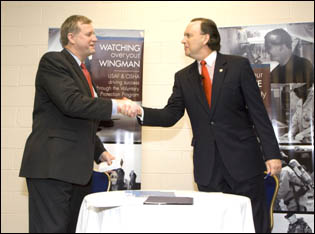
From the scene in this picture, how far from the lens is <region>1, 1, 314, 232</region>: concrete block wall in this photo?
386 cm

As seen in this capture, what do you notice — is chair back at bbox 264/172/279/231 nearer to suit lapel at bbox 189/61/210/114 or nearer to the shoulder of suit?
suit lapel at bbox 189/61/210/114

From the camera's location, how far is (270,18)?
383 cm

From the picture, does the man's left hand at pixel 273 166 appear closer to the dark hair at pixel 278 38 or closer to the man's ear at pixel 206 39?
the man's ear at pixel 206 39

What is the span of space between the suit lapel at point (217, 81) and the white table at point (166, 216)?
85 centimetres

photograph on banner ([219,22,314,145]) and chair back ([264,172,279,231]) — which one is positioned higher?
photograph on banner ([219,22,314,145])

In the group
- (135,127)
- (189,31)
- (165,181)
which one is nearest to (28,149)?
(189,31)

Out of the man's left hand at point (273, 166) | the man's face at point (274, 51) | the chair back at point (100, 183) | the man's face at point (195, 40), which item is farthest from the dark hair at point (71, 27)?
the man's face at point (274, 51)

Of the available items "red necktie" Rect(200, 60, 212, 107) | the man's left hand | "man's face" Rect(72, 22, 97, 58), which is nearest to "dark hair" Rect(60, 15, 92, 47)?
"man's face" Rect(72, 22, 97, 58)

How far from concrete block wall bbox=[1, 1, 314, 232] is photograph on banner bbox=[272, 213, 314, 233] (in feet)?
2.87

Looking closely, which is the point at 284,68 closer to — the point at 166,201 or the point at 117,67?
the point at 117,67

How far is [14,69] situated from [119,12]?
1.24 metres

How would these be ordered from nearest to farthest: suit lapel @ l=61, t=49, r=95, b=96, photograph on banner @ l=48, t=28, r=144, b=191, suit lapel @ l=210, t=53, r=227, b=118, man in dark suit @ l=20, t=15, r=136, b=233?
man in dark suit @ l=20, t=15, r=136, b=233 < suit lapel @ l=61, t=49, r=95, b=96 < suit lapel @ l=210, t=53, r=227, b=118 < photograph on banner @ l=48, t=28, r=144, b=191

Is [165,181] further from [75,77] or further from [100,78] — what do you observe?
[75,77]

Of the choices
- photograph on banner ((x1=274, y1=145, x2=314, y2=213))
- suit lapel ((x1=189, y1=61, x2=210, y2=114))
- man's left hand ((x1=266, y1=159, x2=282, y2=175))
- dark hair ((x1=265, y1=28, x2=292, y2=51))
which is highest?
dark hair ((x1=265, y1=28, x2=292, y2=51))
